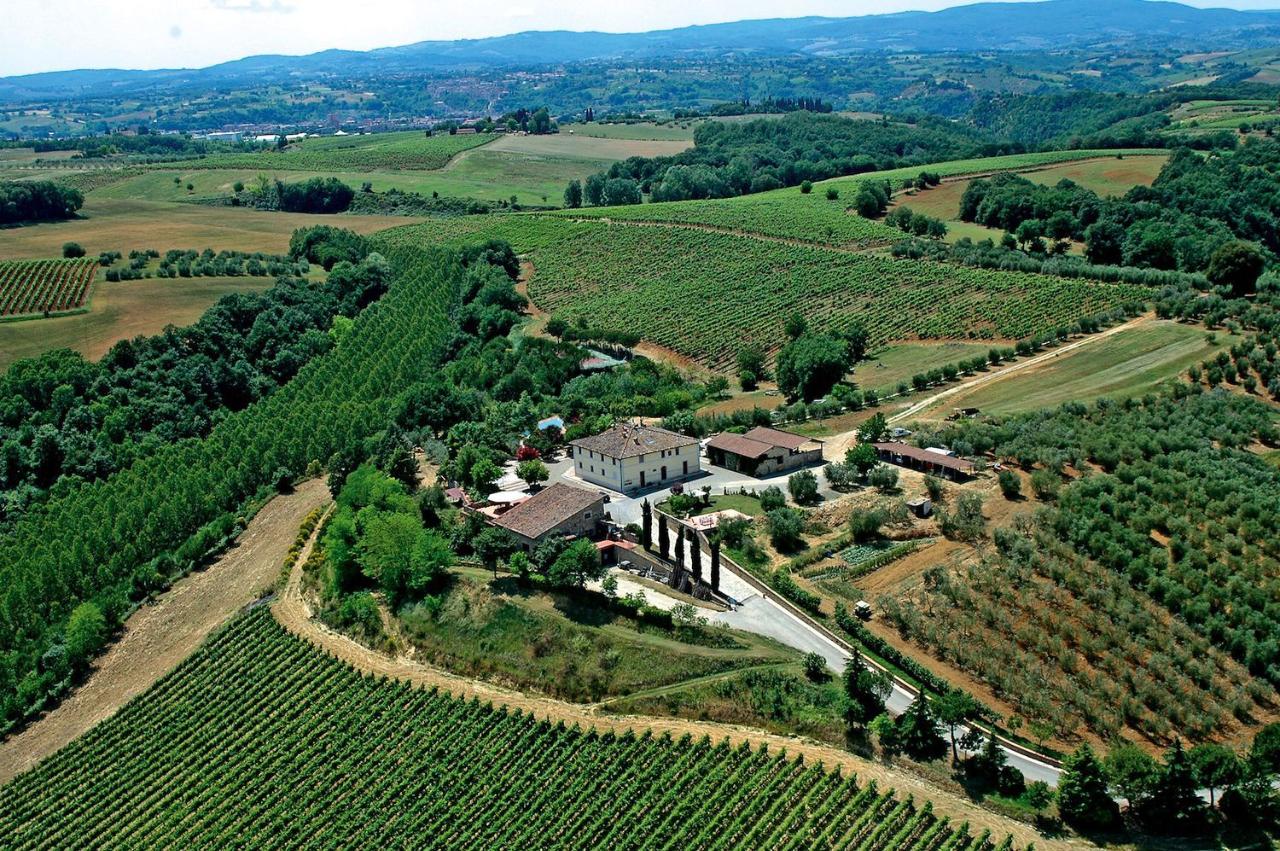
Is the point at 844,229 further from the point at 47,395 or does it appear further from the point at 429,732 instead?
the point at 429,732

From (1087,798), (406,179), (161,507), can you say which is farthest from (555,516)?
(406,179)

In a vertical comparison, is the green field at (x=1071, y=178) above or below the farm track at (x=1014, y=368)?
above

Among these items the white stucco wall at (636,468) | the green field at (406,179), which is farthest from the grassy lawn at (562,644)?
the green field at (406,179)

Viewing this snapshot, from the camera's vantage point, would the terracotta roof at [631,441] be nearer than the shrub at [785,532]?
No

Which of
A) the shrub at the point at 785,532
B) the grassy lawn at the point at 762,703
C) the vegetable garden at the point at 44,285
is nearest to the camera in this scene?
the grassy lawn at the point at 762,703

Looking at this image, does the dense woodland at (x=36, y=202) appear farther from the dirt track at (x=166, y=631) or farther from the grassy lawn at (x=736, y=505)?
the grassy lawn at (x=736, y=505)

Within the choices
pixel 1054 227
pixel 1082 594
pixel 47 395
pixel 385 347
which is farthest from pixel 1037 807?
pixel 1054 227
